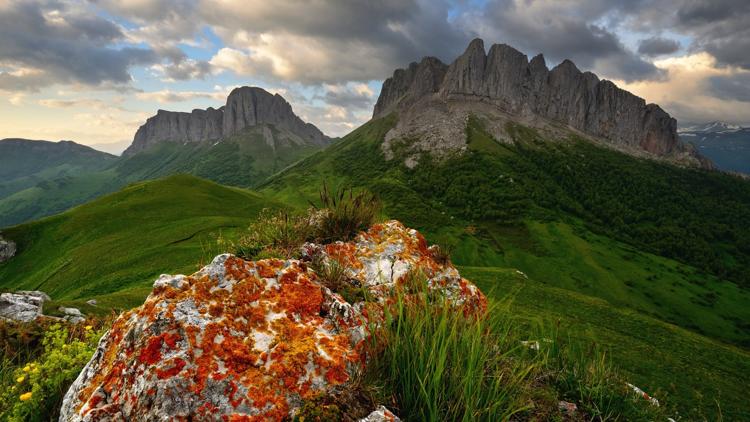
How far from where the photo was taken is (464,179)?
16912 cm

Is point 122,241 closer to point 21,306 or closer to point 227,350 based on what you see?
point 21,306

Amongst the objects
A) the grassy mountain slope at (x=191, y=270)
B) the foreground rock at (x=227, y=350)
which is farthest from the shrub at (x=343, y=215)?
the grassy mountain slope at (x=191, y=270)

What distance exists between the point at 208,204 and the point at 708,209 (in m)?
231

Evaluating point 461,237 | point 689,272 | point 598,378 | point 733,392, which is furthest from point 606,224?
point 598,378

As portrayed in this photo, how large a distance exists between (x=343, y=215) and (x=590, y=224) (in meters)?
163

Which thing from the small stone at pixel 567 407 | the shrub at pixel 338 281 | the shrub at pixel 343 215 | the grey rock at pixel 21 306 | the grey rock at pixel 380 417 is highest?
the shrub at pixel 343 215

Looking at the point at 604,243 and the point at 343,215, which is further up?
the point at 343,215

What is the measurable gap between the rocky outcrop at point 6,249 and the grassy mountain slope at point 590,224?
224ft

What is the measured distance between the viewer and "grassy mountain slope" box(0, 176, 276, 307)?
26703mm

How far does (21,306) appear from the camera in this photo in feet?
42.2

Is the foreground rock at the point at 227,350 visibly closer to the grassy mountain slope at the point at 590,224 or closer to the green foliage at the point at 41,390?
the green foliage at the point at 41,390

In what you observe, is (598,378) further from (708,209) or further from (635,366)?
(708,209)

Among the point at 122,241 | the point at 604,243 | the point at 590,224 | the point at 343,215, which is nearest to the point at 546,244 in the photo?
the point at 604,243

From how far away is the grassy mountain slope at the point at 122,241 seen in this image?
26.7m
